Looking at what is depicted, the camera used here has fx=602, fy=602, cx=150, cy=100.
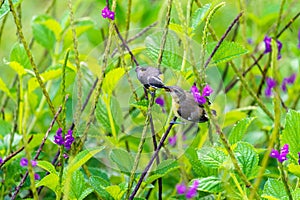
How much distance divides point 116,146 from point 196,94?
27 centimetres

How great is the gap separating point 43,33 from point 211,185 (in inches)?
25.4

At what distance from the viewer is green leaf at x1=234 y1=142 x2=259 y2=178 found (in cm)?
79

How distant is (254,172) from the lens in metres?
0.79

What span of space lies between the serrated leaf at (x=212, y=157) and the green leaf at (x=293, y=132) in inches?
4.3

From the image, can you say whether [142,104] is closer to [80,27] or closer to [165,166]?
[165,166]

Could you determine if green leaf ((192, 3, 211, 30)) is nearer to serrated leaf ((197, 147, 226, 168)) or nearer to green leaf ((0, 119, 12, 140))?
serrated leaf ((197, 147, 226, 168))

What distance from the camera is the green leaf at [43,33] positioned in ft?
4.12

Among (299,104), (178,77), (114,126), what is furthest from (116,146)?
(299,104)

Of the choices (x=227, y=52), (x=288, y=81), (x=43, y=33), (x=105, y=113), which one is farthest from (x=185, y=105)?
(x=288, y=81)

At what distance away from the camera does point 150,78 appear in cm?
75

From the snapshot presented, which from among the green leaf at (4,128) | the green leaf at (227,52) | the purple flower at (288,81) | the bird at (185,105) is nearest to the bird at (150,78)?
the bird at (185,105)

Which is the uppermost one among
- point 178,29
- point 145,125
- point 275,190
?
point 178,29

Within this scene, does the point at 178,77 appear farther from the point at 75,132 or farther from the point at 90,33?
the point at 90,33

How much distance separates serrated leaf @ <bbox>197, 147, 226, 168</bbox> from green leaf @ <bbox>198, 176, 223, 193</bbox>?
0.06ft
